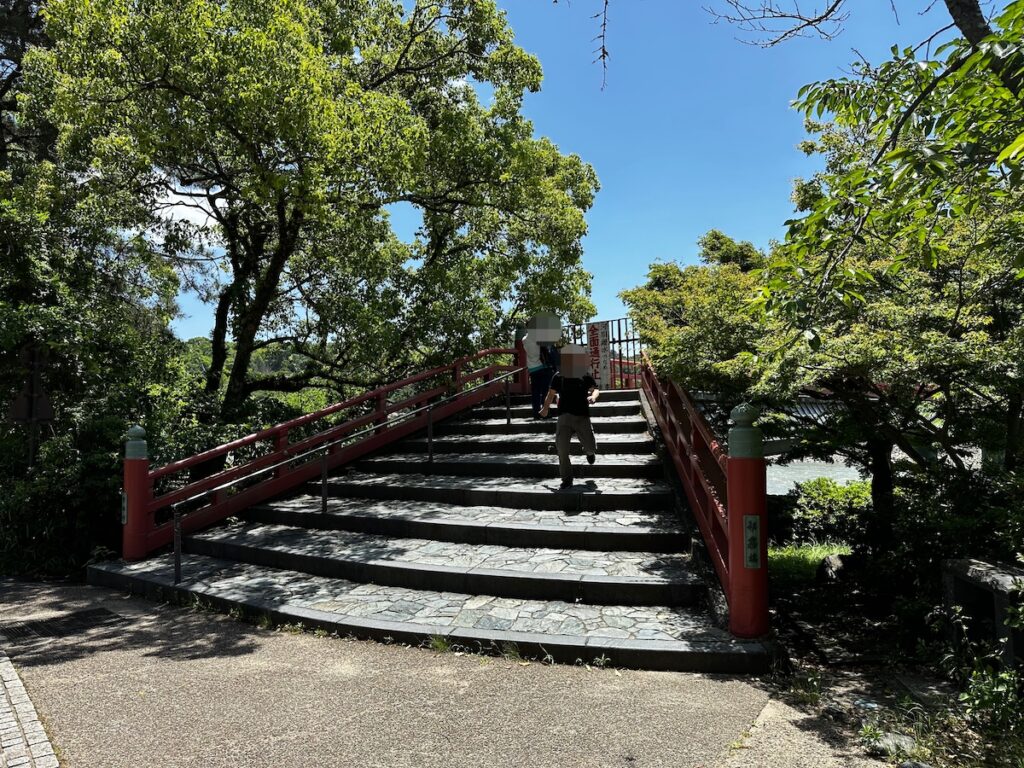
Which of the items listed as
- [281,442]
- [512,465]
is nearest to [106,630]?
[281,442]

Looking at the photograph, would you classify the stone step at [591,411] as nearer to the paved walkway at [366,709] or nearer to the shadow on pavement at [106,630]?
the shadow on pavement at [106,630]

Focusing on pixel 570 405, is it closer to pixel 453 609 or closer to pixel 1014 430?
pixel 453 609

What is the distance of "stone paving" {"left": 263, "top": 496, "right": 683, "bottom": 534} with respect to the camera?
254 inches

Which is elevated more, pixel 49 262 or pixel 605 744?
pixel 49 262

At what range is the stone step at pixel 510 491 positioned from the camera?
7.03 meters

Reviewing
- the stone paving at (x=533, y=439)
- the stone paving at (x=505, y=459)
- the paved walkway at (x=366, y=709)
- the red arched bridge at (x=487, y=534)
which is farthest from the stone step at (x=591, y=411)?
the paved walkway at (x=366, y=709)

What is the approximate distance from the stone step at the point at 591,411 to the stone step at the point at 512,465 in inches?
53.2

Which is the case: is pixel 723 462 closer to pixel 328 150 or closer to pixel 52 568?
pixel 328 150

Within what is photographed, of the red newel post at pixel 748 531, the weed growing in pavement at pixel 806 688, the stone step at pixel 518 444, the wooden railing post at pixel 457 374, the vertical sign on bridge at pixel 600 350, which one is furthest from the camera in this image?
the vertical sign on bridge at pixel 600 350

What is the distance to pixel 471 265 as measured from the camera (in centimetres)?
1325

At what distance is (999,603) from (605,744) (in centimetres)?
246

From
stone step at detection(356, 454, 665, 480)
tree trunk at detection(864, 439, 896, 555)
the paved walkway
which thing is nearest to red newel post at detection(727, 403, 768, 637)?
the paved walkway

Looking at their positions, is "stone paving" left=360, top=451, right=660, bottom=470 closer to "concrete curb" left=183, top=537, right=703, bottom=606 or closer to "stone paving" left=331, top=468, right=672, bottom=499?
"stone paving" left=331, top=468, right=672, bottom=499

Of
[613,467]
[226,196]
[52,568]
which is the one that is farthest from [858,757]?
[226,196]
